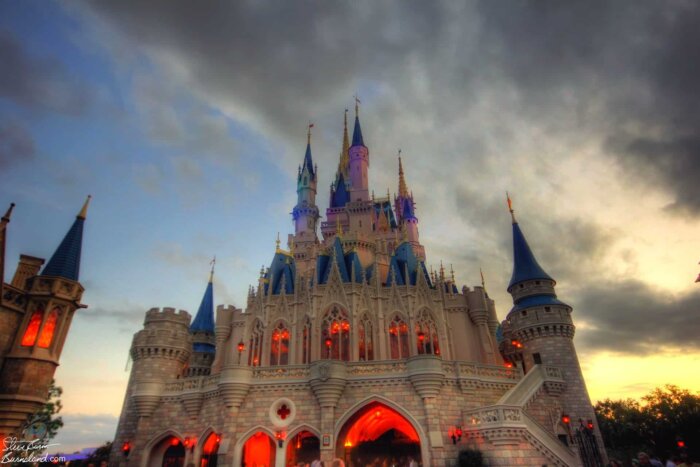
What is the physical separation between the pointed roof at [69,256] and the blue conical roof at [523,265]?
31.3 metres

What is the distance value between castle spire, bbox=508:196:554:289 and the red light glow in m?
14.9

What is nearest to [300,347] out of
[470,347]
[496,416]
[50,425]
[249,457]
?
[249,457]

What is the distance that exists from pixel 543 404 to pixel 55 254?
2949 centimetres

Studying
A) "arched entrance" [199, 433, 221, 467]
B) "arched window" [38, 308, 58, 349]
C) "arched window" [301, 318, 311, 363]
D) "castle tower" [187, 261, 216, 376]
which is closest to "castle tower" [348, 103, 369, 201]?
"arched window" [301, 318, 311, 363]

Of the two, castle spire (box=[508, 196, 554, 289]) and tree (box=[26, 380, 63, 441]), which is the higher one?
castle spire (box=[508, 196, 554, 289])

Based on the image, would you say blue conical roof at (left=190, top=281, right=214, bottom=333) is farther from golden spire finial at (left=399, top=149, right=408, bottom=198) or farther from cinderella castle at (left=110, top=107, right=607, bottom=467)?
golden spire finial at (left=399, top=149, right=408, bottom=198)

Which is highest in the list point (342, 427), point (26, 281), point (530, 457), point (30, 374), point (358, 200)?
point (358, 200)

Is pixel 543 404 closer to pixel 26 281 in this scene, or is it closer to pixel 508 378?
pixel 508 378

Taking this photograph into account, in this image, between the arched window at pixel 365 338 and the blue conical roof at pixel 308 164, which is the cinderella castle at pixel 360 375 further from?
the blue conical roof at pixel 308 164

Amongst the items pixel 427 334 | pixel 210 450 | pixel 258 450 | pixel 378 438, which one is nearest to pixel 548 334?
pixel 427 334

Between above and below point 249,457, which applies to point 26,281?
above

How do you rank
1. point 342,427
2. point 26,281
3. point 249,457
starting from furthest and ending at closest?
point 249,457 < point 342,427 < point 26,281

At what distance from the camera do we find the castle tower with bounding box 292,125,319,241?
5503 centimetres

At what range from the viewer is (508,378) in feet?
89.1
